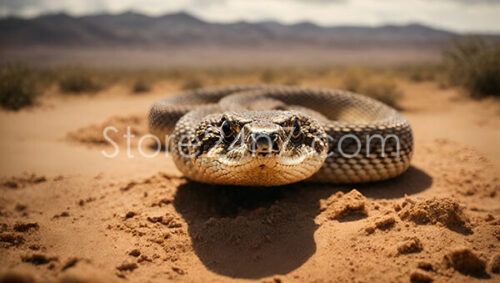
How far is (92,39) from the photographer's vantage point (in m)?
Answer: 78.9

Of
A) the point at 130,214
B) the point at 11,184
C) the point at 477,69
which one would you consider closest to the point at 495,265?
Answer: the point at 130,214

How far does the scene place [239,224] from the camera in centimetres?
342

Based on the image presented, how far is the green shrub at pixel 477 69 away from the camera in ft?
32.6

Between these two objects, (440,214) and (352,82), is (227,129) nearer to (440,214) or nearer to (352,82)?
(440,214)

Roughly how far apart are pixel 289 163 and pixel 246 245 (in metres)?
0.92


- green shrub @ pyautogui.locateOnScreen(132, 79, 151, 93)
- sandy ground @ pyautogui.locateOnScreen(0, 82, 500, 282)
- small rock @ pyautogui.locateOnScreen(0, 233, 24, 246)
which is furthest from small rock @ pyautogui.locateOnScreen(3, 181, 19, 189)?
green shrub @ pyautogui.locateOnScreen(132, 79, 151, 93)

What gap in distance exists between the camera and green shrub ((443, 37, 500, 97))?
32.6 ft

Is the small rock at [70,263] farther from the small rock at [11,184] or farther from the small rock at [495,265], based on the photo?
the small rock at [495,265]

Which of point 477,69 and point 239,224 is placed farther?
point 477,69

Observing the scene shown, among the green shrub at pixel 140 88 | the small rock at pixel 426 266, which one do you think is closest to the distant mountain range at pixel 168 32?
the green shrub at pixel 140 88

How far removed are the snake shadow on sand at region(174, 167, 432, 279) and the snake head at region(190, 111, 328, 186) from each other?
436 millimetres

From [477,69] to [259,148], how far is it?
1062 centimetres

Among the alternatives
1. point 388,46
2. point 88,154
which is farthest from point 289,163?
point 388,46

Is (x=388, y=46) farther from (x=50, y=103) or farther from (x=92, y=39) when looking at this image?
(x=50, y=103)
